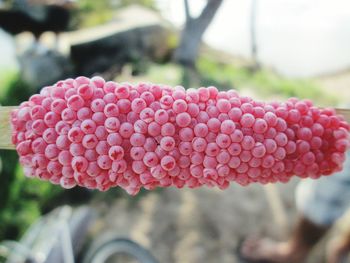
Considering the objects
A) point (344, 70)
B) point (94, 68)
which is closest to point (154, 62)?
point (94, 68)

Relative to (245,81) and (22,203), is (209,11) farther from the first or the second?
(22,203)

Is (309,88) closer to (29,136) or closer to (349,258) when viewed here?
(349,258)

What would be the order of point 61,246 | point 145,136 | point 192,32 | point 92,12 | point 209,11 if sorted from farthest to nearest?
point 92,12, point 192,32, point 209,11, point 61,246, point 145,136

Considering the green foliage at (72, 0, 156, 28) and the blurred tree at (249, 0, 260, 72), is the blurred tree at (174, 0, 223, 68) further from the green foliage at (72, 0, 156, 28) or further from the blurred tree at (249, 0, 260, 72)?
the green foliage at (72, 0, 156, 28)

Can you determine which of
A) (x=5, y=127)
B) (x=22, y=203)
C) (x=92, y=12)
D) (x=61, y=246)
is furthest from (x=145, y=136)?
(x=92, y=12)

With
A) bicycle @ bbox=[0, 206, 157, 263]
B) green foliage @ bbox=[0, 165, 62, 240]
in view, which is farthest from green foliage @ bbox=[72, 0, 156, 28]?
bicycle @ bbox=[0, 206, 157, 263]

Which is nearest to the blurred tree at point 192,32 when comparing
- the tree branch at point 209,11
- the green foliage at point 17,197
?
the tree branch at point 209,11

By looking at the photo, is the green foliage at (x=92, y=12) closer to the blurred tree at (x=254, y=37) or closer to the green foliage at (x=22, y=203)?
the blurred tree at (x=254, y=37)
